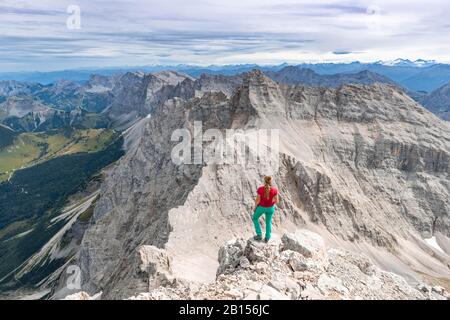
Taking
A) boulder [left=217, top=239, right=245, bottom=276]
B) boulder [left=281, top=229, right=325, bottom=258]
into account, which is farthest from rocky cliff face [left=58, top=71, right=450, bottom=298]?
boulder [left=281, top=229, right=325, bottom=258]

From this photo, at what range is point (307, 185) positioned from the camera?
10225 centimetres

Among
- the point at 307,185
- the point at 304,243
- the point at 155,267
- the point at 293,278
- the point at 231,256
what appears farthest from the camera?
the point at 307,185

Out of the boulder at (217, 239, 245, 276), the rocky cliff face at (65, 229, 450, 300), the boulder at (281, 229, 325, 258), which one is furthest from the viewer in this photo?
the boulder at (217, 239, 245, 276)

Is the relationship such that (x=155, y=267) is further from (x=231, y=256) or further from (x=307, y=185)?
(x=307, y=185)

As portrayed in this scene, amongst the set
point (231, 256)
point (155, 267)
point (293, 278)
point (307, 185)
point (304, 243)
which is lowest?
point (307, 185)

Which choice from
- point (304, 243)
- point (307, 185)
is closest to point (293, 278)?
point (304, 243)

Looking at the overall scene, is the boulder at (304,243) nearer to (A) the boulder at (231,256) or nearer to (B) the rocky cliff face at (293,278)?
(B) the rocky cliff face at (293,278)

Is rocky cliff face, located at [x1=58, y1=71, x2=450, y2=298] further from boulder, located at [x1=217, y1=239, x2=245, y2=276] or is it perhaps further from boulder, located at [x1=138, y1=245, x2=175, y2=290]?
boulder, located at [x1=217, y1=239, x2=245, y2=276]

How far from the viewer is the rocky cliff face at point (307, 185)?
8156cm

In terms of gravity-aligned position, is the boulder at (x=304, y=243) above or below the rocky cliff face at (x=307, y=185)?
above

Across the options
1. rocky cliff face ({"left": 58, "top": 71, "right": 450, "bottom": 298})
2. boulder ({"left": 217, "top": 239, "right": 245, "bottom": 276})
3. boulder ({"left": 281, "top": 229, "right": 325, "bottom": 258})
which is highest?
boulder ({"left": 281, "top": 229, "right": 325, "bottom": 258})

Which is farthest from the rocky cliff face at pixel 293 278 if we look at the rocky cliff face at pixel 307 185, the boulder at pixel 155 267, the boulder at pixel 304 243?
the rocky cliff face at pixel 307 185

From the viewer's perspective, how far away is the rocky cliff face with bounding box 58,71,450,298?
268 feet

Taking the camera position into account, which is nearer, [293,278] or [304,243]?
[293,278]
